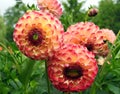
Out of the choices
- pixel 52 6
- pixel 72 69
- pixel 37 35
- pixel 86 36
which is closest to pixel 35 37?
pixel 37 35

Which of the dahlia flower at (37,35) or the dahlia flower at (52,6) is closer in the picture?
the dahlia flower at (37,35)

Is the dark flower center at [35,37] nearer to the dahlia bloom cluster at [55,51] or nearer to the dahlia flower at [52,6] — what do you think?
the dahlia bloom cluster at [55,51]

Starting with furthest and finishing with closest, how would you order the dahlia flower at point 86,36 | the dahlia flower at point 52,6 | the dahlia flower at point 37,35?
the dahlia flower at point 52,6 → the dahlia flower at point 86,36 → the dahlia flower at point 37,35

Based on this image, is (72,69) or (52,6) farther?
(52,6)

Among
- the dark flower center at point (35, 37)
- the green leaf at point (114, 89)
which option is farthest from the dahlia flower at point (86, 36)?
the dark flower center at point (35, 37)

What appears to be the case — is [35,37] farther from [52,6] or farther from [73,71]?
[52,6]

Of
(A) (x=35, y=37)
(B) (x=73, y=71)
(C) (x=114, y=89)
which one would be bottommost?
(C) (x=114, y=89)

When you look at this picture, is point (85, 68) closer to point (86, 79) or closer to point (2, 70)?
point (86, 79)

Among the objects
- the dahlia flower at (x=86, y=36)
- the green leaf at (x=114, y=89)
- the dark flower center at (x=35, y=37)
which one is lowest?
the green leaf at (x=114, y=89)

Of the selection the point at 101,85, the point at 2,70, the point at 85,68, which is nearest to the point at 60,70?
the point at 85,68
